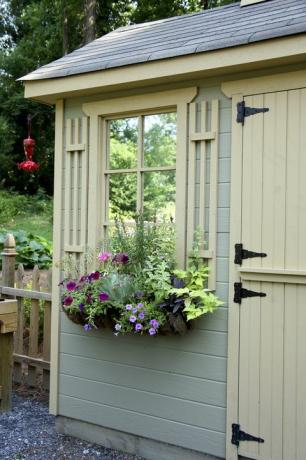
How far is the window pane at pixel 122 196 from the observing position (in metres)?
3.88

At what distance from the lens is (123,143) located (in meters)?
3.95

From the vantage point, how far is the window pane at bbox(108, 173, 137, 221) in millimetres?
3879

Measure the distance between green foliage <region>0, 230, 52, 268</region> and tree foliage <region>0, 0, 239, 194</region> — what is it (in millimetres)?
9482

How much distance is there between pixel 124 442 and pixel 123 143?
2271mm

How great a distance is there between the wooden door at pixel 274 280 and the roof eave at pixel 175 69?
25 cm

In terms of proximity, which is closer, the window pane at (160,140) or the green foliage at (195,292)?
the green foliage at (195,292)

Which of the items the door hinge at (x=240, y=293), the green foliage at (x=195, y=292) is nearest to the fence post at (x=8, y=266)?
the green foliage at (x=195, y=292)

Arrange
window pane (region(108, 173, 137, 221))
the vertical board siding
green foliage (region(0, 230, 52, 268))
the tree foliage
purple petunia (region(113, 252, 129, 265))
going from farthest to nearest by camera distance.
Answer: the tree foliage < green foliage (region(0, 230, 52, 268)) < the vertical board siding < window pane (region(108, 173, 137, 221)) < purple petunia (region(113, 252, 129, 265))

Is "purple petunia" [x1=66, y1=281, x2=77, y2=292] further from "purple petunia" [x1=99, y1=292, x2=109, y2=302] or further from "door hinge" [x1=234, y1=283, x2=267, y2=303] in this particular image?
"door hinge" [x1=234, y1=283, x2=267, y2=303]

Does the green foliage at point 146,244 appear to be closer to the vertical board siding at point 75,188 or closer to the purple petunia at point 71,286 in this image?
the purple petunia at point 71,286

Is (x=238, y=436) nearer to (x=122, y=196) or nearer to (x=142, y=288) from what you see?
(x=142, y=288)

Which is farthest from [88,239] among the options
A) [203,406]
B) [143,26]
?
[143,26]

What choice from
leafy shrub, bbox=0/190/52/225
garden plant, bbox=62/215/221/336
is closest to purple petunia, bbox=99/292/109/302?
garden plant, bbox=62/215/221/336

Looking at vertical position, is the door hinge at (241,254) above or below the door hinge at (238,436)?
above
